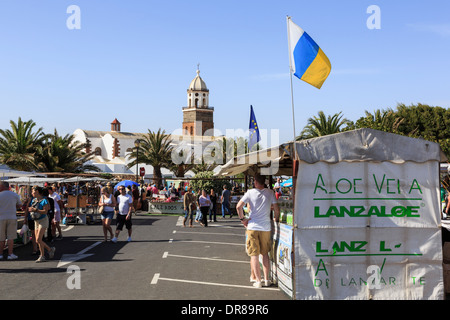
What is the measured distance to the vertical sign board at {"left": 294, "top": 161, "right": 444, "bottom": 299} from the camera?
8.52 meters

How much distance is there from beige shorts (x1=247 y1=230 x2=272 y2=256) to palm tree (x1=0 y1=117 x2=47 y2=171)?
126 feet

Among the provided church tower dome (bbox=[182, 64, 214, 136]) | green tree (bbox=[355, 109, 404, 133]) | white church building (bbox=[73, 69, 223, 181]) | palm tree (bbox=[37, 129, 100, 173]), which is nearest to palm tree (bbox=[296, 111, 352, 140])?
green tree (bbox=[355, 109, 404, 133])

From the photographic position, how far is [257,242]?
9.75 metres

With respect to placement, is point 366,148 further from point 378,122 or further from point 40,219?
point 378,122

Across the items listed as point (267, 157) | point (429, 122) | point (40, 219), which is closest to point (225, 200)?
point (40, 219)

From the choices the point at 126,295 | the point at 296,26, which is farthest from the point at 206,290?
the point at 296,26

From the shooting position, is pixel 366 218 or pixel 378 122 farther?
pixel 378 122

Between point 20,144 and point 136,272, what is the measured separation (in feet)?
128

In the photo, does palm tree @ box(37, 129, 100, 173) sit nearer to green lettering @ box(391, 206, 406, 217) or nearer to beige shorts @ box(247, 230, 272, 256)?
beige shorts @ box(247, 230, 272, 256)

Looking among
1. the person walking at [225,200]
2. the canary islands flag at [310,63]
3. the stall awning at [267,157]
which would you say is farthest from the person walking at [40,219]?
the person walking at [225,200]

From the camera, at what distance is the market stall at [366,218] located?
8531 mm

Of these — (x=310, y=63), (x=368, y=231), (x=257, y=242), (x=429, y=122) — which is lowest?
(x=257, y=242)
